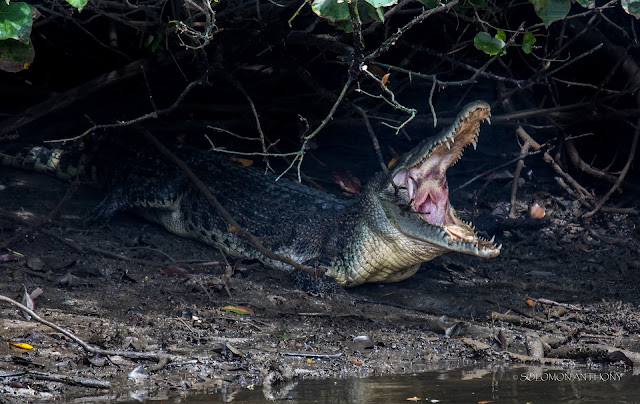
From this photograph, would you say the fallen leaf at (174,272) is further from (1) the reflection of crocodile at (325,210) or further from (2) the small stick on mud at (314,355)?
(2) the small stick on mud at (314,355)

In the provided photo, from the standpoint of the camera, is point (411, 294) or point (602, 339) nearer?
point (602, 339)

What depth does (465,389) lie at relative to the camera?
301 centimetres

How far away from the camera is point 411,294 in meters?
4.91

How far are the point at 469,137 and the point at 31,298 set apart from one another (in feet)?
9.47

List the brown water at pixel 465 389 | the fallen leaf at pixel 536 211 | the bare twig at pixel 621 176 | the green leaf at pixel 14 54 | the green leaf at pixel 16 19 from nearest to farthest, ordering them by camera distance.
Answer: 1. the brown water at pixel 465 389
2. the green leaf at pixel 16 19
3. the green leaf at pixel 14 54
4. the bare twig at pixel 621 176
5. the fallen leaf at pixel 536 211

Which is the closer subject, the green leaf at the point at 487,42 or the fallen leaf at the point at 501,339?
the green leaf at the point at 487,42

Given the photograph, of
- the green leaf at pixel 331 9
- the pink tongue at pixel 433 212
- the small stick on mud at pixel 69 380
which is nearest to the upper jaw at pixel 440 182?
the pink tongue at pixel 433 212

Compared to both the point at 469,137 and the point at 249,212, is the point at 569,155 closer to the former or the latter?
the point at 469,137

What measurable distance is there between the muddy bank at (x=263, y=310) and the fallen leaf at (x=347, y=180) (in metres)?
1.33

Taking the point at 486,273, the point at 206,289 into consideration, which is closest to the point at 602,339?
the point at 486,273

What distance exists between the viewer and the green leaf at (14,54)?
332 centimetres

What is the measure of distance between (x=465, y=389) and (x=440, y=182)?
2.15 meters

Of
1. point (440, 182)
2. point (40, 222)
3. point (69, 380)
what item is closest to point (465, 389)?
point (69, 380)

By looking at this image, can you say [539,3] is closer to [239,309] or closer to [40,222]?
[239,309]
